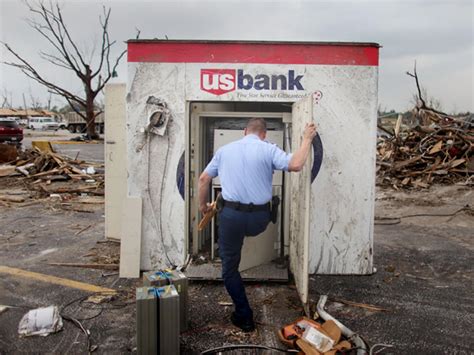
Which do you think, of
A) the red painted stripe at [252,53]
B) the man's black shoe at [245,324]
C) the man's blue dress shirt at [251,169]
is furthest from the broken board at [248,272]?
the red painted stripe at [252,53]

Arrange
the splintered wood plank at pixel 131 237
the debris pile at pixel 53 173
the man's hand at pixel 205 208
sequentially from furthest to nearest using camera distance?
the debris pile at pixel 53 173, the splintered wood plank at pixel 131 237, the man's hand at pixel 205 208

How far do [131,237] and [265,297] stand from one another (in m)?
1.96

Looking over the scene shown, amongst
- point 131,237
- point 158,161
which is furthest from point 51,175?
point 158,161

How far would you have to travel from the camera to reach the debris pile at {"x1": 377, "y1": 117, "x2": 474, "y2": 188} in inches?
563

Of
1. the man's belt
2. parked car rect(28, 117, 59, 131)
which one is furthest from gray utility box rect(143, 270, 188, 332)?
parked car rect(28, 117, 59, 131)

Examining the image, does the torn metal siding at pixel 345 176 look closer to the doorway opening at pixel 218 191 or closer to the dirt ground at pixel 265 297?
the dirt ground at pixel 265 297

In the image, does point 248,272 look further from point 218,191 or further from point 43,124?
point 43,124

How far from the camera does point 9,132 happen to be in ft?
77.9

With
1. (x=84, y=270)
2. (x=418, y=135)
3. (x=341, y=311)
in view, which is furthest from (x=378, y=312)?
(x=418, y=135)

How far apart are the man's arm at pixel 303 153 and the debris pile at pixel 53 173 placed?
9.49m

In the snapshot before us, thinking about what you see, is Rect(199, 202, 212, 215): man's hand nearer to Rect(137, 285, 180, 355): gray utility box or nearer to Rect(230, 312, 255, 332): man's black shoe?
Rect(230, 312, 255, 332): man's black shoe

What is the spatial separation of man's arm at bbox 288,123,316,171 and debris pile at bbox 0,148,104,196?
31.1 feet

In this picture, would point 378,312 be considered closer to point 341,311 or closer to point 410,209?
point 341,311

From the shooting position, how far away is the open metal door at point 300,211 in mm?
4641
